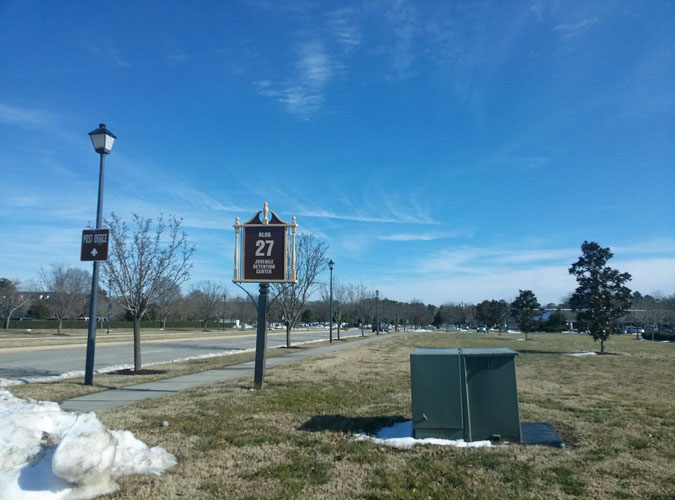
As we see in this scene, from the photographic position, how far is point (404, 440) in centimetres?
622

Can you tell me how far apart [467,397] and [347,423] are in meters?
2.02

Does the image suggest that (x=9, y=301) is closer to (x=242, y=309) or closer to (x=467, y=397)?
(x=242, y=309)

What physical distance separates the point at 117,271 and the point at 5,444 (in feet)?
36.7

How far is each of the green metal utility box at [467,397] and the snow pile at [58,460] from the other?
3.17 meters

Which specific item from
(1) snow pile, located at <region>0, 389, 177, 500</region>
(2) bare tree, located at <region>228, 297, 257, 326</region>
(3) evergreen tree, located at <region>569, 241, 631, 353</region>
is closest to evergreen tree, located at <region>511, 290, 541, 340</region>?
(3) evergreen tree, located at <region>569, 241, 631, 353</region>

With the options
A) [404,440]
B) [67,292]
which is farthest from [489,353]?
[67,292]

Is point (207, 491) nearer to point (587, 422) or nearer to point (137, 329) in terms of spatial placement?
point (587, 422)

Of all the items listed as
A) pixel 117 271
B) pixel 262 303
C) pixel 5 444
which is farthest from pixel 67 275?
pixel 5 444

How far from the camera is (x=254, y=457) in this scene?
5.60 metres

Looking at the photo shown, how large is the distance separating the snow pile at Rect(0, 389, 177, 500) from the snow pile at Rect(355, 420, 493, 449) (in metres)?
→ 2.62

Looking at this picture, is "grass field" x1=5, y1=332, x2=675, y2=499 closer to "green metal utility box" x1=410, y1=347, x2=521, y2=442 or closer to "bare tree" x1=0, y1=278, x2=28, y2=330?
"green metal utility box" x1=410, y1=347, x2=521, y2=442

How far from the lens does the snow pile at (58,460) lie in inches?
164

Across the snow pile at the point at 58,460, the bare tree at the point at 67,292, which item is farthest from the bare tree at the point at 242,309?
the snow pile at the point at 58,460

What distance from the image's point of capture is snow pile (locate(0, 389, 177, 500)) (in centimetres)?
416
